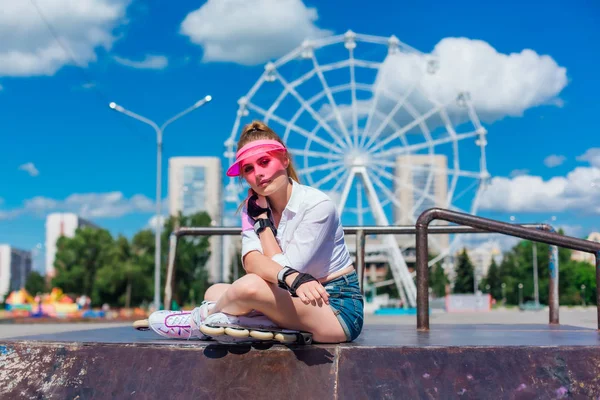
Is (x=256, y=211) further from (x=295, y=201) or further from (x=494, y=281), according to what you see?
(x=494, y=281)

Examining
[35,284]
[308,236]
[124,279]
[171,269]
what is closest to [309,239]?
[308,236]

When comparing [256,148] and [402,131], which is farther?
[402,131]

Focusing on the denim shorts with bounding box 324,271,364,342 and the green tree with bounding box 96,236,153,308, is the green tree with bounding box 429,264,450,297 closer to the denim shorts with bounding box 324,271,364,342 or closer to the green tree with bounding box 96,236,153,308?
the green tree with bounding box 96,236,153,308

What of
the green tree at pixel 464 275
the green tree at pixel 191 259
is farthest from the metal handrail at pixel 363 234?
the green tree at pixel 464 275

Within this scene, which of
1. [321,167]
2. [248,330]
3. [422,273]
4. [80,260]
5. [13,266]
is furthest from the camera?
[13,266]

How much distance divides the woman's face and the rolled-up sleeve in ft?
0.69

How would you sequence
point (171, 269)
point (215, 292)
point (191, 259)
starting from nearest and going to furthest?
point (215, 292) → point (171, 269) → point (191, 259)

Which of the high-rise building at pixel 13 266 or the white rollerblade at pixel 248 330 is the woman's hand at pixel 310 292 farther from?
the high-rise building at pixel 13 266

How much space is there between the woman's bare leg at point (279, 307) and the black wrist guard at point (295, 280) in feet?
0.19

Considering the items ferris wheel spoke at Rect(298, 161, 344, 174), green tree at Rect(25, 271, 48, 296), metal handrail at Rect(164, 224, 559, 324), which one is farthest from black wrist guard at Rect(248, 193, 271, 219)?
green tree at Rect(25, 271, 48, 296)

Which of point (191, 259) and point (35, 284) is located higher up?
point (191, 259)

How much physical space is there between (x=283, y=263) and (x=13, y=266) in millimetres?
187969

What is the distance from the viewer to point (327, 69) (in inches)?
1201

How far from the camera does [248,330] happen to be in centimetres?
260
